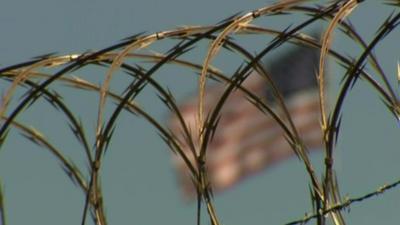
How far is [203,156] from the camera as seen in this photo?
1563 cm

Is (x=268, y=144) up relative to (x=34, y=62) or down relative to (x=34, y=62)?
up

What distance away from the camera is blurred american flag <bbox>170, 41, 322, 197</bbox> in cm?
3462

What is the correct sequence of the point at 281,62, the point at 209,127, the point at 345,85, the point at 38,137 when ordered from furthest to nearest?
the point at 281,62
the point at 38,137
the point at 209,127
the point at 345,85

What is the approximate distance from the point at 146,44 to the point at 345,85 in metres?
2.46

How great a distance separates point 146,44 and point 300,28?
1.96m

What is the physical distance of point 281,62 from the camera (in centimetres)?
3978

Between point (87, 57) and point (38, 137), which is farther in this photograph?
point (38, 137)

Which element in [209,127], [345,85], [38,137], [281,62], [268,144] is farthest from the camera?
[281,62]

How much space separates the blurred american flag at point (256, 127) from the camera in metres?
34.6

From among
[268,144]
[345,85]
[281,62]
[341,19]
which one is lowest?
[345,85]

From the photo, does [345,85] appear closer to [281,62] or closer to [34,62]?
[34,62]

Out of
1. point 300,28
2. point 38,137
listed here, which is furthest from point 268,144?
point 300,28

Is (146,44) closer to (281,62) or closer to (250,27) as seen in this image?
(250,27)

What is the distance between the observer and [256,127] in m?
35.0
